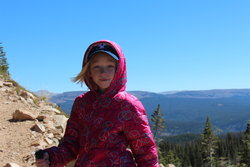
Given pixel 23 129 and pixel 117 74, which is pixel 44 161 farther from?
pixel 23 129

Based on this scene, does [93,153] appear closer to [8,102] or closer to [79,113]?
[79,113]

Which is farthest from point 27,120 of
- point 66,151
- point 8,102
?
point 66,151

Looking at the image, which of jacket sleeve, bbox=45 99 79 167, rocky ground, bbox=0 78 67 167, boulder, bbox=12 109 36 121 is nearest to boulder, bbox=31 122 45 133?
rocky ground, bbox=0 78 67 167

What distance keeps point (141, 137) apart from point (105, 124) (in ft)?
1.08

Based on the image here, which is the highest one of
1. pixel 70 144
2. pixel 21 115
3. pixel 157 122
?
pixel 70 144

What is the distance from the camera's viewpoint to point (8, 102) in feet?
31.3

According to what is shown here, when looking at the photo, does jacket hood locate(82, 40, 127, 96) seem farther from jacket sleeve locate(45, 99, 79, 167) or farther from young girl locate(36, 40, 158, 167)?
jacket sleeve locate(45, 99, 79, 167)

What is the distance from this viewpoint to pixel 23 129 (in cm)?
735

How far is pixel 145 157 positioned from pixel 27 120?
6.18 meters

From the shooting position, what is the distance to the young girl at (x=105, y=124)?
2496 mm

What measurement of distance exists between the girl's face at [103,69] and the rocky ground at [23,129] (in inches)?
105

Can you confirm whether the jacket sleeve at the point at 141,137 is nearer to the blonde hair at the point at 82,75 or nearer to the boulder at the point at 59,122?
the blonde hair at the point at 82,75

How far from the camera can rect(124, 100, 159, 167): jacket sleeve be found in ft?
8.16

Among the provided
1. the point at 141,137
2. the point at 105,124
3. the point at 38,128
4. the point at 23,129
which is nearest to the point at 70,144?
the point at 105,124
